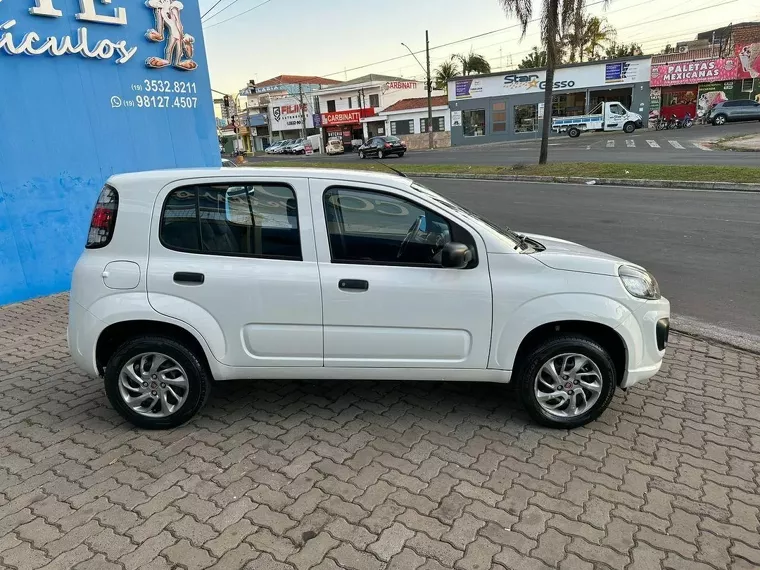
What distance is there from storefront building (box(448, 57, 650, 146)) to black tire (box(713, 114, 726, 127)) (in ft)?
15.9

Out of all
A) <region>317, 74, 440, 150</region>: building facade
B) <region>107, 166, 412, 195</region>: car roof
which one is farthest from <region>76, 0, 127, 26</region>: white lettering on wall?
<region>317, 74, 440, 150</region>: building facade

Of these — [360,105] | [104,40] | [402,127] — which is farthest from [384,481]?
[360,105]

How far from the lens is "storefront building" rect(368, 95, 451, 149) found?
1849 inches

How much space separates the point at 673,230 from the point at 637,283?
6.69 m

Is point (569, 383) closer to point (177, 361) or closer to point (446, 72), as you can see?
point (177, 361)

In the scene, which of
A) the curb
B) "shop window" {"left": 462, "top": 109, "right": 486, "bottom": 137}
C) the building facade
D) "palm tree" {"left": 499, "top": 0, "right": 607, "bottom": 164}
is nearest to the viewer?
the curb

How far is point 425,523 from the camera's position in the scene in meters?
2.65

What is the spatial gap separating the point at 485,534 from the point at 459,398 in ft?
4.68

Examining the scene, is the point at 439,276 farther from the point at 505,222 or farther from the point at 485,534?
the point at 505,222

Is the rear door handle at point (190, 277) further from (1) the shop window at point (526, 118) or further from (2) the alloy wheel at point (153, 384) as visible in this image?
(1) the shop window at point (526, 118)

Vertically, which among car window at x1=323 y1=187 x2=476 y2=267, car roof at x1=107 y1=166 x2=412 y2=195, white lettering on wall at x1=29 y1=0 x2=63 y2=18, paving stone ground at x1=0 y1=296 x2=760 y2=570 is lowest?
paving stone ground at x1=0 y1=296 x2=760 y2=570

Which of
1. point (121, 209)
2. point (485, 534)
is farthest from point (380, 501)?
point (121, 209)

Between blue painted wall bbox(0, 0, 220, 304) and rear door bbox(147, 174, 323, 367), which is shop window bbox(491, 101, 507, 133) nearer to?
blue painted wall bbox(0, 0, 220, 304)

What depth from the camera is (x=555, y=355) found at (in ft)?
11.0
